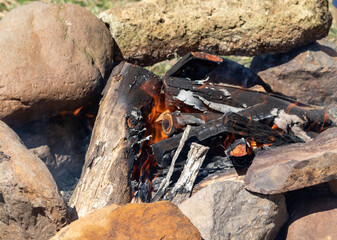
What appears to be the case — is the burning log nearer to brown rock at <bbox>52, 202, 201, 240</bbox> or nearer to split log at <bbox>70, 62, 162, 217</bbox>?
split log at <bbox>70, 62, 162, 217</bbox>

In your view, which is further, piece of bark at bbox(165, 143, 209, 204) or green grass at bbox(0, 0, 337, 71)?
green grass at bbox(0, 0, 337, 71)

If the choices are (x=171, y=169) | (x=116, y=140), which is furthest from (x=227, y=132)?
(x=116, y=140)

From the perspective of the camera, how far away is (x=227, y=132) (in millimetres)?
2965

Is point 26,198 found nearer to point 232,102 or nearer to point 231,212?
point 231,212

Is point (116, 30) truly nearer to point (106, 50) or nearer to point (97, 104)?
point (106, 50)

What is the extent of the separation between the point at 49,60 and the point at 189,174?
4.61ft

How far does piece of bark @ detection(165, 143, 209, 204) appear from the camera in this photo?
114 inches

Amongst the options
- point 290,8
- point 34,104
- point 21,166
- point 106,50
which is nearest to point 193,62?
point 106,50

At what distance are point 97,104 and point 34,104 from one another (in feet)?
1.96

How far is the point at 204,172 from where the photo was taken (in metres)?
3.10

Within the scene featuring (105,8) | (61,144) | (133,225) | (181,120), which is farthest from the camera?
(105,8)

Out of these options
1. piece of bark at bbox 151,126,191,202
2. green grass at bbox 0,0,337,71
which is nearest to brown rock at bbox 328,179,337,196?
piece of bark at bbox 151,126,191,202

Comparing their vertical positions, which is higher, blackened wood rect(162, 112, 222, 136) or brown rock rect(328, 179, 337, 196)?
blackened wood rect(162, 112, 222, 136)

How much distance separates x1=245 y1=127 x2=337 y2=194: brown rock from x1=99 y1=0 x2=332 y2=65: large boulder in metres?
1.26
